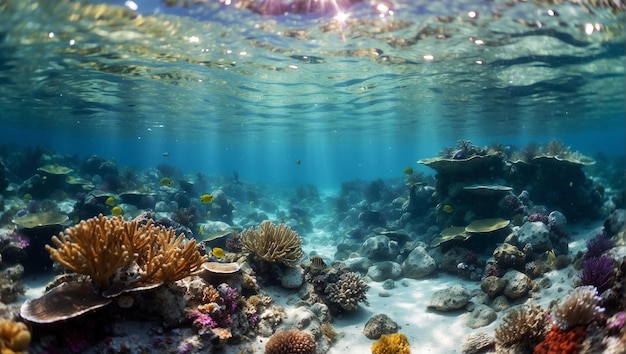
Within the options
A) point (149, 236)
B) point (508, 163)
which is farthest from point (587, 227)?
point (149, 236)

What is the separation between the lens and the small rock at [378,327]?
7947 millimetres

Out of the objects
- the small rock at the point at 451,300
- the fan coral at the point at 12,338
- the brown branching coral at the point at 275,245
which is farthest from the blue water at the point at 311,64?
the fan coral at the point at 12,338

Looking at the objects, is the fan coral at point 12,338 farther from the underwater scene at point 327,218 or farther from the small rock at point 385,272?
the small rock at point 385,272

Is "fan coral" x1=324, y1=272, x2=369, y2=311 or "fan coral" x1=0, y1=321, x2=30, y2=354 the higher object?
"fan coral" x1=0, y1=321, x2=30, y2=354

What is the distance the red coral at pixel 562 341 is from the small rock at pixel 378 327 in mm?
3127

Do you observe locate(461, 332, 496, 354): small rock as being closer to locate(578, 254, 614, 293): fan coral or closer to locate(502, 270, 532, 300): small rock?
locate(502, 270, 532, 300): small rock

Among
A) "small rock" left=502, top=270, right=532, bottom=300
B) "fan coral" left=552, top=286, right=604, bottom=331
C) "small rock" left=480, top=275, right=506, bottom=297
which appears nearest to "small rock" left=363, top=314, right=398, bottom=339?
"small rock" left=480, top=275, right=506, bottom=297

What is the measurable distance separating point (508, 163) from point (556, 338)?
39.6 feet

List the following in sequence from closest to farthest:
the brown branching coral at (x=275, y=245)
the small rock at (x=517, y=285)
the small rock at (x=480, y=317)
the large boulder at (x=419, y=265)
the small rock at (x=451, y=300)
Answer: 1. the small rock at (x=480, y=317)
2. the small rock at (x=517, y=285)
3. the brown branching coral at (x=275, y=245)
4. the small rock at (x=451, y=300)
5. the large boulder at (x=419, y=265)

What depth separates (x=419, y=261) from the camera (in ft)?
40.4

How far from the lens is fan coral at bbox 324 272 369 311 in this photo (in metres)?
8.92

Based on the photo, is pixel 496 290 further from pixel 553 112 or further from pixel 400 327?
pixel 553 112

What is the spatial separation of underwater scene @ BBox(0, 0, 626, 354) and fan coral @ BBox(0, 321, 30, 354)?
1.3 inches

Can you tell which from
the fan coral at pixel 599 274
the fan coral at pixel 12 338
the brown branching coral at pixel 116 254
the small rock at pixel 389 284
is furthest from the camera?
the small rock at pixel 389 284
